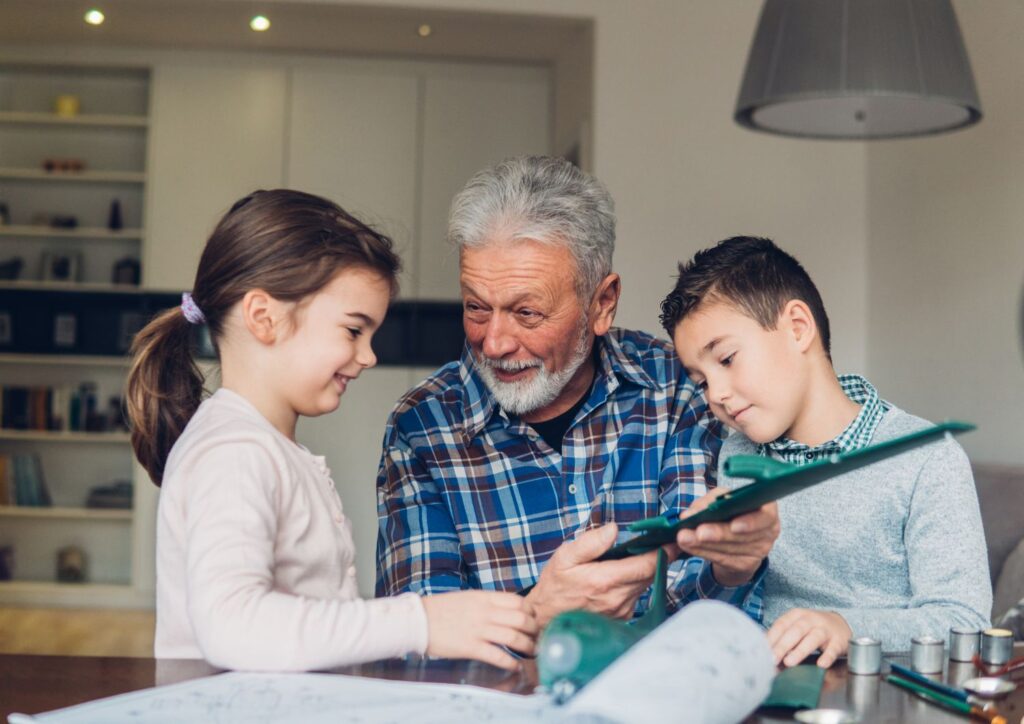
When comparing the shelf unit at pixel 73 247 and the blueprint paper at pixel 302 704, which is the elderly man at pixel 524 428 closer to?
the blueprint paper at pixel 302 704

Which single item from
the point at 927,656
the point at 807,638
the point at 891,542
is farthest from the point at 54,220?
the point at 927,656

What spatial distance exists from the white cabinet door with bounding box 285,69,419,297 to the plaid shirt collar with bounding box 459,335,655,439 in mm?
4025

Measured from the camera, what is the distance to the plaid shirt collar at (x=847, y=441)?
1.58 meters

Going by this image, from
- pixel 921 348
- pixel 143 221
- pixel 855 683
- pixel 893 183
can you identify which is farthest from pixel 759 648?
pixel 143 221

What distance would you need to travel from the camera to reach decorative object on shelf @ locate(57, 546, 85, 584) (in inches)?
237

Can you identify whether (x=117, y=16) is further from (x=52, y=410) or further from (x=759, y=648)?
(x=759, y=648)

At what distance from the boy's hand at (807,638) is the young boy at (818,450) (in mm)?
269

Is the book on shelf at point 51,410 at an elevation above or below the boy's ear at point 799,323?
below

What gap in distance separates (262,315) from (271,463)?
22 centimetres

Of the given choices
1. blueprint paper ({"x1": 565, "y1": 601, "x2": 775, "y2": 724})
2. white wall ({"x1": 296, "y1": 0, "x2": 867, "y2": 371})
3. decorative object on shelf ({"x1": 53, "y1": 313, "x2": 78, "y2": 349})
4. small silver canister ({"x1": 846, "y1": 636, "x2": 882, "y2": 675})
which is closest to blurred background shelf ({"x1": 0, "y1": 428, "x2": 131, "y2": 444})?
decorative object on shelf ({"x1": 53, "y1": 313, "x2": 78, "y2": 349})

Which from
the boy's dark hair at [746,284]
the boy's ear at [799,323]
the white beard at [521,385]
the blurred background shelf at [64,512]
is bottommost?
the blurred background shelf at [64,512]

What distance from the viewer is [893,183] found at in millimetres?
4406

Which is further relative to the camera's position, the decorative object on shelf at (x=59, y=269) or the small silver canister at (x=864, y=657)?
the decorative object on shelf at (x=59, y=269)

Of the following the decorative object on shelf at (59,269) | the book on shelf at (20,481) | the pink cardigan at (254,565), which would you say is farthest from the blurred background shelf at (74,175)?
the pink cardigan at (254,565)
